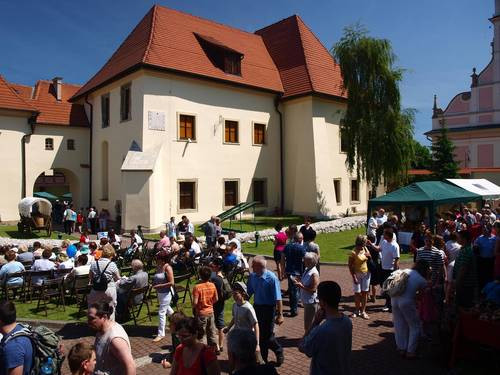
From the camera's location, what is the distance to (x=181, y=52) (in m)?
24.7

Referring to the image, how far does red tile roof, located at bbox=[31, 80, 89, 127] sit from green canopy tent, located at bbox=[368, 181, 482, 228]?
2008 cm

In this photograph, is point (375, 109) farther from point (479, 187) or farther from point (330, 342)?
point (330, 342)

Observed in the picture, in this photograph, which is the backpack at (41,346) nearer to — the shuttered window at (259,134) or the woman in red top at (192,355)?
the woman in red top at (192,355)

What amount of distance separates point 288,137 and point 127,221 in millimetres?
12115

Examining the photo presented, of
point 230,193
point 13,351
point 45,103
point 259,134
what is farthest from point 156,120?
point 13,351

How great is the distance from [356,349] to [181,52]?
21.2m

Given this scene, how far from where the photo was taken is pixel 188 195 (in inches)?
967

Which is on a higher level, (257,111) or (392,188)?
(257,111)

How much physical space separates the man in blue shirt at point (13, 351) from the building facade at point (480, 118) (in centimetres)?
5053

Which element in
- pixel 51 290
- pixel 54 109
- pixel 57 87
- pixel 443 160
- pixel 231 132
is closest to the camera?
pixel 51 290

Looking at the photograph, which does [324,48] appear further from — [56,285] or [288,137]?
[56,285]

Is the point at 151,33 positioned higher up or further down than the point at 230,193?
higher up

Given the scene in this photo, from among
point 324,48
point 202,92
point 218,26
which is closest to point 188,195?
point 202,92

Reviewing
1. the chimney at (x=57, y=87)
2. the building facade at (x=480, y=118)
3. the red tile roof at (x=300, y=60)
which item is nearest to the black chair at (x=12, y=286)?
the red tile roof at (x=300, y=60)
